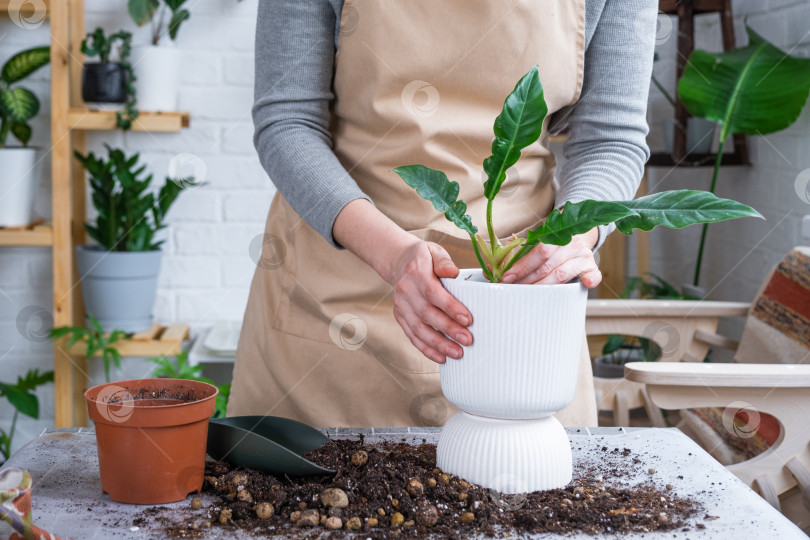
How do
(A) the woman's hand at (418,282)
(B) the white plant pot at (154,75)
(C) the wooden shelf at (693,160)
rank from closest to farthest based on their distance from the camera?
1. (A) the woman's hand at (418,282)
2. (B) the white plant pot at (154,75)
3. (C) the wooden shelf at (693,160)

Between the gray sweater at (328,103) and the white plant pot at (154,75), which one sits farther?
the white plant pot at (154,75)

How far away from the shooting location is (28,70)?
201 centimetres

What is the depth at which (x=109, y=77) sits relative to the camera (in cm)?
198

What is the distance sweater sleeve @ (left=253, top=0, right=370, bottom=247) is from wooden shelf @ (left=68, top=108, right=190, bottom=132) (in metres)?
1.06

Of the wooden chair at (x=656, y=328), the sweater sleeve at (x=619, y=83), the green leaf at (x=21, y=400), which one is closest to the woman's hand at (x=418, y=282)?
the sweater sleeve at (x=619, y=83)

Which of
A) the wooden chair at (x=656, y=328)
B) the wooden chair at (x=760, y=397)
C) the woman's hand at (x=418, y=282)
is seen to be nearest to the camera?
the woman's hand at (x=418, y=282)

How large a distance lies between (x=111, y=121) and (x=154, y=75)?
157 millimetres

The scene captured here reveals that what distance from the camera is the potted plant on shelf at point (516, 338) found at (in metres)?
0.68

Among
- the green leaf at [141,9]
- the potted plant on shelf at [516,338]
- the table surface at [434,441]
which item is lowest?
the table surface at [434,441]

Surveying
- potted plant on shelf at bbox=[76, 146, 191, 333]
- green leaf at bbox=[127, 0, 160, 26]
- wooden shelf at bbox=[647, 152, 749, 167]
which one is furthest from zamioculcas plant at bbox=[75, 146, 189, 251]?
wooden shelf at bbox=[647, 152, 749, 167]

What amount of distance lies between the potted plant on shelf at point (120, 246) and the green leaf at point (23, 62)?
0.76ft

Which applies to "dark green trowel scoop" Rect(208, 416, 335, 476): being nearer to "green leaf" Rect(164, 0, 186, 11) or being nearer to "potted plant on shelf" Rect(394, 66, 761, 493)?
"potted plant on shelf" Rect(394, 66, 761, 493)

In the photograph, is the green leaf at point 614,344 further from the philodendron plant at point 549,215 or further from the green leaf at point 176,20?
the philodendron plant at point 549,215

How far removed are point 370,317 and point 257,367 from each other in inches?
7.9
